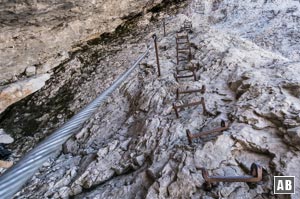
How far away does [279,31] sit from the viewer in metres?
7.14

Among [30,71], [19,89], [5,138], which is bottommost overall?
[5,138]

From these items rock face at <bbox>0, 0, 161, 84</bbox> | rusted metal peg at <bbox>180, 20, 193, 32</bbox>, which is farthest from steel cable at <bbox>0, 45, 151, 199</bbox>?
rusted metal peg at <bbox>180, 20, 193, 32</bbox>

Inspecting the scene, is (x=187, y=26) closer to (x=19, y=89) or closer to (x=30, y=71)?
(x=30, y=71)

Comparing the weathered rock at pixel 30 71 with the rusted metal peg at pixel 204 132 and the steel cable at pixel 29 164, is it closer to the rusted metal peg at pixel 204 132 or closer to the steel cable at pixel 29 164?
the rusted metal peg at pixel 204 132

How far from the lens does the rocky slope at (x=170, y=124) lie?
2.57 m

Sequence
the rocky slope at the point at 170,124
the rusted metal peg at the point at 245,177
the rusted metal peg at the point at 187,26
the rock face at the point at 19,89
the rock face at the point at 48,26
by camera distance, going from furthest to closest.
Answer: the rusted metal peg at the point at 187,26 < the rock face at the point at 19,89 < the rock face at the point at 48,26 < the rocky slope at the point at 170,124 < the rusted metal peg at the point at 245,177

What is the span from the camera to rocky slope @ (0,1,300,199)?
8.43 feet

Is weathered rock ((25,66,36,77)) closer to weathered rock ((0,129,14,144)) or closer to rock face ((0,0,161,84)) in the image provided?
rock face ((0,0,161,84))

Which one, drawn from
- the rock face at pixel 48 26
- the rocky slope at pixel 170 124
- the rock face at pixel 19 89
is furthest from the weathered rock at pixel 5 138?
the rock face at pixel 48 26

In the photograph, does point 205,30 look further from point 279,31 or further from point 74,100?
point 74,100

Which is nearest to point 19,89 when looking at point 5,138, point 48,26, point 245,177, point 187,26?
point 5,138

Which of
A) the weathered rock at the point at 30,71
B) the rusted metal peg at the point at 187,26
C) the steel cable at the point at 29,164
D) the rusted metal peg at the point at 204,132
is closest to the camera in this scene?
the steel cable at the point at 29,164

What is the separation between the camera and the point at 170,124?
3.65 m

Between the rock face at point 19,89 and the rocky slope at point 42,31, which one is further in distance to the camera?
the rock face at point 19,89
